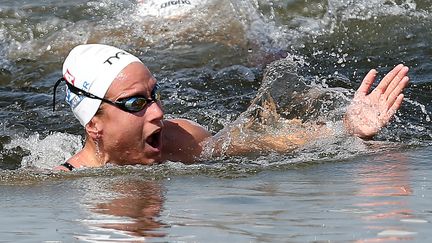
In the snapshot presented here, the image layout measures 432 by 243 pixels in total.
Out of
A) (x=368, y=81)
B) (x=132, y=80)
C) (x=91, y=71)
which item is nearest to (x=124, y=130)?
(x=132, y=80)

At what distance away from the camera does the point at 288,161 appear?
7.33 meters

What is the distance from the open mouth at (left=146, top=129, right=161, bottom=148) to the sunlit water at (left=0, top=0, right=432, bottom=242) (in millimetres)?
156

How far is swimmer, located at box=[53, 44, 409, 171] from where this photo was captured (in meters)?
7.03

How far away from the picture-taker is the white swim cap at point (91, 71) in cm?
721

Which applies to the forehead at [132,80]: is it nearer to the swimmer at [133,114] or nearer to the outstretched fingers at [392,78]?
the swimmer at [133,114]

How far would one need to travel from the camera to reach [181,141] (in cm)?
767

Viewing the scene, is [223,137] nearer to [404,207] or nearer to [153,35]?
[404,207]

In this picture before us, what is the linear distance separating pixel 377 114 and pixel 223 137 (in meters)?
1.10

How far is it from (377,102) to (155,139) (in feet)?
4.67

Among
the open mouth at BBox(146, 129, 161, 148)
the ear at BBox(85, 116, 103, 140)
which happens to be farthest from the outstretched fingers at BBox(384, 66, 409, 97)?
the ear at BBox(85, 116, 103, 140)

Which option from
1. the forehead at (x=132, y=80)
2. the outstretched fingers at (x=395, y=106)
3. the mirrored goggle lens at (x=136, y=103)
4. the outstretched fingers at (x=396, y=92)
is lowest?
the outstretched fingers at (x=395, y=106)

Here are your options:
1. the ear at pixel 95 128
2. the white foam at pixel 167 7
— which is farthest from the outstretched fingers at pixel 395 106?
the white foam at pixel 167 7

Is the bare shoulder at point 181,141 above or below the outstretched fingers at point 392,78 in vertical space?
below

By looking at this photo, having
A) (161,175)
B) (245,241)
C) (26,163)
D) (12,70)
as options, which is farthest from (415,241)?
(12,70)
